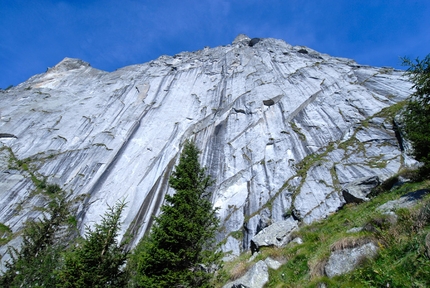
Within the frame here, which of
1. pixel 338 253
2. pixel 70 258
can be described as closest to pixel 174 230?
pixel 70 258

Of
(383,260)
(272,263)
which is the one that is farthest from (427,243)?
(272,263)

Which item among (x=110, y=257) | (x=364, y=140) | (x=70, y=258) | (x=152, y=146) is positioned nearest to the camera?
(x=70, y=258)

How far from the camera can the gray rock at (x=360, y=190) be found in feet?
52.9

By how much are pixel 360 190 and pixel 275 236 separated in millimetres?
7198

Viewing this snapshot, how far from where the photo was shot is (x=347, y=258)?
23.1ft

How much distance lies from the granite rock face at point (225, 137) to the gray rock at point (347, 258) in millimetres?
17531

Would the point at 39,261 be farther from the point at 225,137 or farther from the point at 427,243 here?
the point at 225,137

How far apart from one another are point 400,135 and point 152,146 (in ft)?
113

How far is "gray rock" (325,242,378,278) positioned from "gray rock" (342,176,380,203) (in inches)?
386

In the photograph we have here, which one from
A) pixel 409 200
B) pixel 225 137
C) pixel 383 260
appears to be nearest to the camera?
pixel 383 260

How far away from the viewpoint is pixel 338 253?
7.45 meters

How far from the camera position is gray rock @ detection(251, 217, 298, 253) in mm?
13130

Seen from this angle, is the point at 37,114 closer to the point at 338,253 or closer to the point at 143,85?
the point at 143,85

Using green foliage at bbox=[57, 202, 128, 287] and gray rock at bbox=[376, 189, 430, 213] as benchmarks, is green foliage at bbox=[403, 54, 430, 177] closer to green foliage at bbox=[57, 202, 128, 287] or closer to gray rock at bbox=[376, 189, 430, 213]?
gray rock at bbox=[376, 189, 430, 213]
